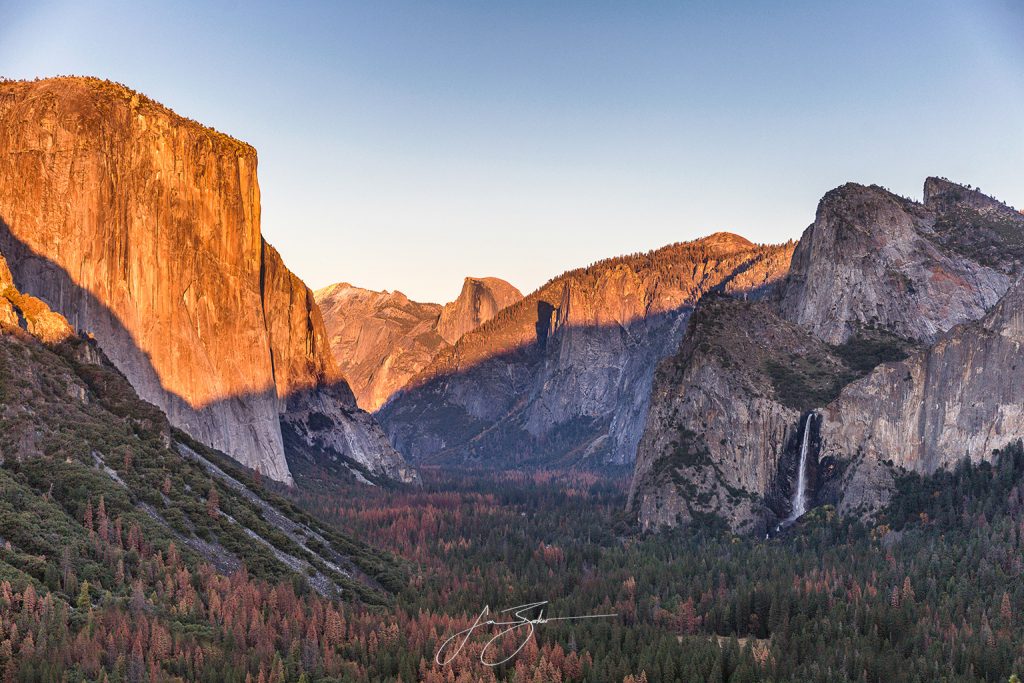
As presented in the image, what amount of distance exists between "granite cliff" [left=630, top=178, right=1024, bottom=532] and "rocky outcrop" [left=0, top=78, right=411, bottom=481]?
69.3m

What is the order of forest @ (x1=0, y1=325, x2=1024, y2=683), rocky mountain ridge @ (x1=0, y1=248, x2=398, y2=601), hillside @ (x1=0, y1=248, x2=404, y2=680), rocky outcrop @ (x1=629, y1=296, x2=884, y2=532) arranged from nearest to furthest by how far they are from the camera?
hillside @ (x1=0, y1=248, x2=404, y2=680) → forest @ (x1=0, y1=325, x2=1024, y2=683) → rocky mountain ridge @ (x1=0, y1=248, x2=398, y2=601) → rocky outcrop @ (x1=629, y1=296, x2=884, y2=532)

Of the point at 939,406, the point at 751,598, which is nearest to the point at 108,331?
the point at 751,598

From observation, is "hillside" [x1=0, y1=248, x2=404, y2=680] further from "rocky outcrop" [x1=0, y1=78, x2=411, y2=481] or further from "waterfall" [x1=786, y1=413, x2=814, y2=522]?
"waterfall" [x1=786, y1=413, x2=814, y2=522]

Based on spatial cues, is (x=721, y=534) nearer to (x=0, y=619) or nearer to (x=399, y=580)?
(x=399, y=580)

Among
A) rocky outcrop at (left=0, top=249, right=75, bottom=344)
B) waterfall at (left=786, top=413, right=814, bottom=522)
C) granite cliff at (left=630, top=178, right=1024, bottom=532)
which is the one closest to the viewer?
rocky outcrop at (left=0, top=249, right=75, bottom=344)

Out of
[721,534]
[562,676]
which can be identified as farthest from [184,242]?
[562,676]

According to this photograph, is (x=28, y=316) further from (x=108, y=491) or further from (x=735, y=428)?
(x=735, y=428)

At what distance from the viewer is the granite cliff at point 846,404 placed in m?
160

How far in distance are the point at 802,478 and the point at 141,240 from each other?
337 ft

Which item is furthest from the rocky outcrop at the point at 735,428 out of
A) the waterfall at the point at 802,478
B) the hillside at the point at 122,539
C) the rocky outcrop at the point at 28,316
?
the rocky outcrop at the point at 28,316

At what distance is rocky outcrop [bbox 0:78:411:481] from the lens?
530 feet

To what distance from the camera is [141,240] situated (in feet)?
570

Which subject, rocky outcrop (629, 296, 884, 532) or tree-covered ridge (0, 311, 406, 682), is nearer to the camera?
tree-covered ridge (0, 311, 406, 682)

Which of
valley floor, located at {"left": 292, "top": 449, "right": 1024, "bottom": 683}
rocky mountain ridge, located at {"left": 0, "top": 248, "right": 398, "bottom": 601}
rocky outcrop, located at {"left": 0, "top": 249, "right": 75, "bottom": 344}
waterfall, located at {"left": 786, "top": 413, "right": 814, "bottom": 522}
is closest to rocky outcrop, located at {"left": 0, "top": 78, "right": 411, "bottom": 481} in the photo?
valley floor, located at {"left": 292, "top": 449, "right": 1024, "bottom": 683}
